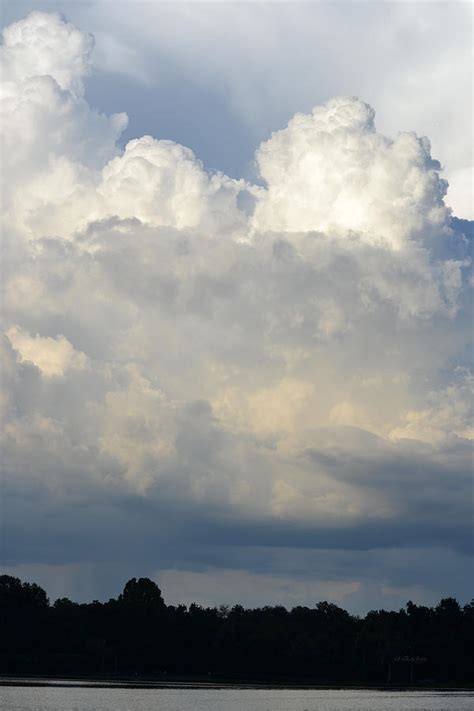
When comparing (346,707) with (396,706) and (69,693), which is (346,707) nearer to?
(396,706)

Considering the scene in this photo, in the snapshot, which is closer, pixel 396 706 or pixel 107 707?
pixel 107 707

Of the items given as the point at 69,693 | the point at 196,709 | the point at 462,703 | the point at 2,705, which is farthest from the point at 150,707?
the point at 462,703

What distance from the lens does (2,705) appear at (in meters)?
158

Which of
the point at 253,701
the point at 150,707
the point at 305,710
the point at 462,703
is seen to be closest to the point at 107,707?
the point at 150,707

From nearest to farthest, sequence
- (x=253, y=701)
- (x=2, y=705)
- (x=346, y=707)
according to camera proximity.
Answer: (x=2, y=705) < (x=346, y=707) < (x=253, y=701)

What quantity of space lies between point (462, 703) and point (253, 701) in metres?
34.0

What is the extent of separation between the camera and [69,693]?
197 meters

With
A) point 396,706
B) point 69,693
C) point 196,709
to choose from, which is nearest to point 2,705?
point 196,709

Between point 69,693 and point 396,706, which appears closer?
point 396,706

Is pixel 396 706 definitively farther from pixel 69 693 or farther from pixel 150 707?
pixel 69 693

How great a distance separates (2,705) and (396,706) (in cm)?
6084

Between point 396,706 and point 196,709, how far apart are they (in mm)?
35317

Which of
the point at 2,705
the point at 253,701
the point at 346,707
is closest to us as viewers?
the point at 2,705

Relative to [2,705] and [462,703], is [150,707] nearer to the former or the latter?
[2,705]
